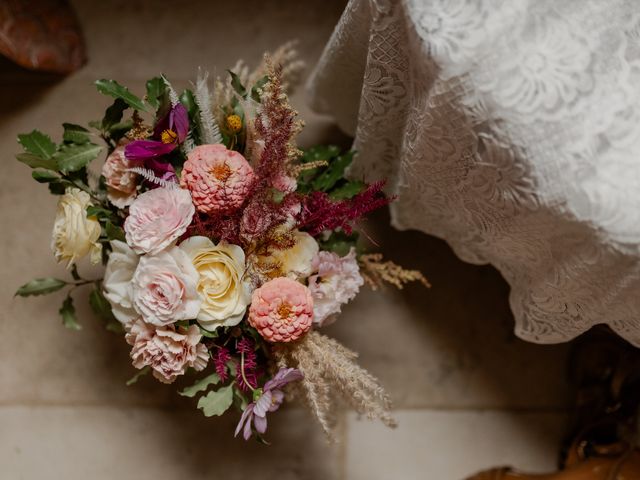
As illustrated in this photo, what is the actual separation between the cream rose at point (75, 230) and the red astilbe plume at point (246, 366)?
238 mm

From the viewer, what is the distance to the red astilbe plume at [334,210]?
0.85 metres

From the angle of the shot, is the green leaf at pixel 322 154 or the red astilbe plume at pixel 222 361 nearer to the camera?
the red astilbe plume at pixel 222 361

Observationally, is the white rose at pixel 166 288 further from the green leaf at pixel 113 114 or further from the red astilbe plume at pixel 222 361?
the green leaf at pixel 113 114

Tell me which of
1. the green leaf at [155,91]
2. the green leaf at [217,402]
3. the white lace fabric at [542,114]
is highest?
the white lace fabric at [542,114]

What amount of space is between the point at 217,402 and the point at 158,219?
28 centimetres

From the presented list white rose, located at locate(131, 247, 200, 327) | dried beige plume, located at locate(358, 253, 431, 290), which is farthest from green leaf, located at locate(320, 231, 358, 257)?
white rose, located at locate(131, 247, 200, 327)

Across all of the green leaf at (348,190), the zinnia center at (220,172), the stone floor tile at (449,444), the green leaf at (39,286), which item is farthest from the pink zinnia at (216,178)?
the stone floor tile at (449,444)

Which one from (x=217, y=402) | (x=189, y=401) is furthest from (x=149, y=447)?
(x=217, y=402)

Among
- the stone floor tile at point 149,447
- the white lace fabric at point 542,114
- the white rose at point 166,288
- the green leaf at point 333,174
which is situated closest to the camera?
the white lace fabric at point 542,114

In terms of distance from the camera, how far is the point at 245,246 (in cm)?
87

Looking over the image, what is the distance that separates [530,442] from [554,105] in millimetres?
822

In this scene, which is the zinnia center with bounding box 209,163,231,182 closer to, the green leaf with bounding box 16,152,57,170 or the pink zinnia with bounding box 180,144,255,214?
the pink zinnia with bounding box 180,144,255,214

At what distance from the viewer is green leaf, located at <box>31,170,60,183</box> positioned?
35.8 inches

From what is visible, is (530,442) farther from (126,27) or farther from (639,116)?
(126,27)
